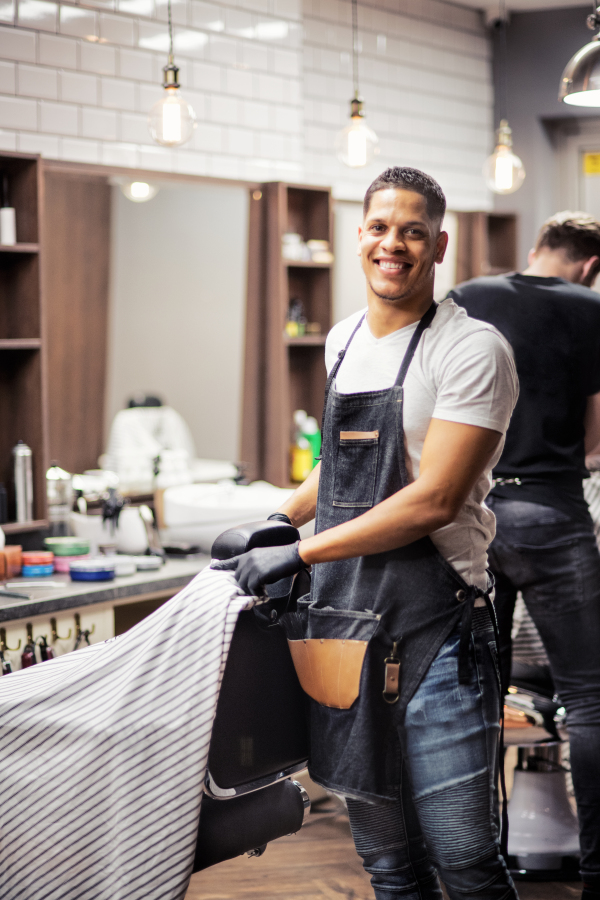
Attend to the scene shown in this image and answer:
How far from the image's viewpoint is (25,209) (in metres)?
3.16

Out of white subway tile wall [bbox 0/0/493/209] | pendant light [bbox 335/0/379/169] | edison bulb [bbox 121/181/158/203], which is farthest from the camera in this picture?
pendant light [bbox 335/0/379/169]

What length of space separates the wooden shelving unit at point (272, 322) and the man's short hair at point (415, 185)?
239 cm

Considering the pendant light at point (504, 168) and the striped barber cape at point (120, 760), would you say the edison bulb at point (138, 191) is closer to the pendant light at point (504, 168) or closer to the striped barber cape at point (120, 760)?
the pendant light at point (504, 168)

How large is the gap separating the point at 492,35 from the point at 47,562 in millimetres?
4096

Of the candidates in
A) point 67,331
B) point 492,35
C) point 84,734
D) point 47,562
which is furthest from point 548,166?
point 84,734

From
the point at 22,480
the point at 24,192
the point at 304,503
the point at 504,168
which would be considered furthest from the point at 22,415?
the point at 504,168

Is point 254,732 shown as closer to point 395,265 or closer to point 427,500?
point 427,500

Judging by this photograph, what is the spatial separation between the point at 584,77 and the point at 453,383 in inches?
62.4

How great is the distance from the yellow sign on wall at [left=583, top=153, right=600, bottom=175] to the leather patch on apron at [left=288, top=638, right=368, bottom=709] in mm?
4644

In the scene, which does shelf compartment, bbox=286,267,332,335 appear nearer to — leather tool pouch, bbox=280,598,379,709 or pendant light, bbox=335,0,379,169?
pendant light, bbox=335,0,379,169

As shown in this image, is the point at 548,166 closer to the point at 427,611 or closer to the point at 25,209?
the point at 25,209

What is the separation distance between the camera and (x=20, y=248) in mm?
3068

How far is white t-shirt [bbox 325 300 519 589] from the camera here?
1.59 meters

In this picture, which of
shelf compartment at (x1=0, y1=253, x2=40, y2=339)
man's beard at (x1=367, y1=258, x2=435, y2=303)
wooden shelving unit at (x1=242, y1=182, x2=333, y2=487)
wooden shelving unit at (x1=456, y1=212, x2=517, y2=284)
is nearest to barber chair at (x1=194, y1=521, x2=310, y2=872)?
man's beard at (x1=367, y1=258, x2=435, y2=303)
